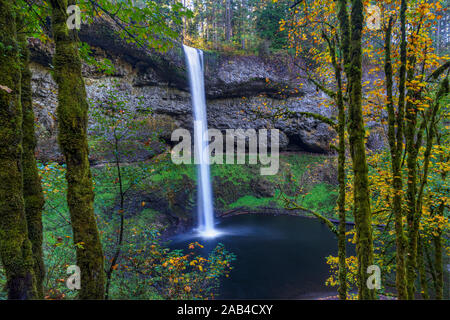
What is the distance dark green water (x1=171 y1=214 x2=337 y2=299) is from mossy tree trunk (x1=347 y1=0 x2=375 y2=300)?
6423mm

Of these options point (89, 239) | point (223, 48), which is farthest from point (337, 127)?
point (223, 48)

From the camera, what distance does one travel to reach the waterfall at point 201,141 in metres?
17.1

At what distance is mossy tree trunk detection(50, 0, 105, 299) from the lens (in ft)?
7.55

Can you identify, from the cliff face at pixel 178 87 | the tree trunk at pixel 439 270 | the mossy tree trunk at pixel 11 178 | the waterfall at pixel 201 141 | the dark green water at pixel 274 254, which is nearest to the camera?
the mossy tree trunk at pixel 11 178

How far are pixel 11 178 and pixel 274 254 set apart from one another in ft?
40.0

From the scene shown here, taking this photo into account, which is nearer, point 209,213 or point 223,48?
point 209,213

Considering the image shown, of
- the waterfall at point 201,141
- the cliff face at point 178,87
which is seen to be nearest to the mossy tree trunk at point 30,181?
the cliff face at point 178,87

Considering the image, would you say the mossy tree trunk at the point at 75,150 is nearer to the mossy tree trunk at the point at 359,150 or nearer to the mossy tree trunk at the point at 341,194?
the mossy tree trunk at the point at 359,150

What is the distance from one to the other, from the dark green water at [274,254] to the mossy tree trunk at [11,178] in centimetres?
773

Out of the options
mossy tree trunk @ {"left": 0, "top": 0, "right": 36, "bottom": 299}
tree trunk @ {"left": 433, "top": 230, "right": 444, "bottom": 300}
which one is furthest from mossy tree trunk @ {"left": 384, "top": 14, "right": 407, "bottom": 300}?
mossy tree trunk @ {"left": 0, "top": 0, "right": 36, "bottom": 299}

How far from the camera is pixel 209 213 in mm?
17594
